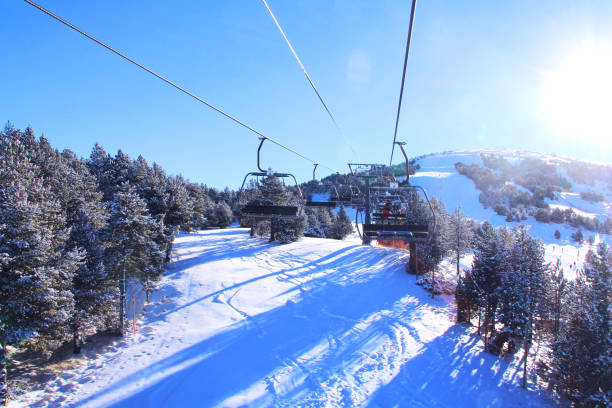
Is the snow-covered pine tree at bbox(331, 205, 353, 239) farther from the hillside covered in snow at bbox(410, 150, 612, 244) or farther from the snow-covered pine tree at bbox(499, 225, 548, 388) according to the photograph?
the snow-covered pine tree at bbox(499, 225, 548, 388)

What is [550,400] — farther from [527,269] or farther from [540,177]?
[540,177]

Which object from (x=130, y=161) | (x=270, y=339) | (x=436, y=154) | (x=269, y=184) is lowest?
(x=270, y=339)

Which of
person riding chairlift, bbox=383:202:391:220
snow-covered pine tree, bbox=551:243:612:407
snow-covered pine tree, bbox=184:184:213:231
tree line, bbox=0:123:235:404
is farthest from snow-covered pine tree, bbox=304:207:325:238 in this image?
person riding chairlift, bbox=383:202:391:220

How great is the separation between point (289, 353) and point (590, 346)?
671 inches

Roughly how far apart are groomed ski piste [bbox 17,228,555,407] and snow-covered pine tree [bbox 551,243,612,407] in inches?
80.6

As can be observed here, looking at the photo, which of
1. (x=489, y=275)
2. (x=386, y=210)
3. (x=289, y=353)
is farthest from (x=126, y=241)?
(x=489, y=275)

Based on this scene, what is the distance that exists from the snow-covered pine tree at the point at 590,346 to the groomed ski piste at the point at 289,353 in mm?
2048

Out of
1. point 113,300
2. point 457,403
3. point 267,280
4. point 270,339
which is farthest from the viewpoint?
point 267,280

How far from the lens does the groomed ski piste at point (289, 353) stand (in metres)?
13.3

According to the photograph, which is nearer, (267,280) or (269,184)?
(267,280)

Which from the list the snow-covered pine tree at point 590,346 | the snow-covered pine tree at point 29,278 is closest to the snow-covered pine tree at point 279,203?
the snow-covered pine tree at point 29,278

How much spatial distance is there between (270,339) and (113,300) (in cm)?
940

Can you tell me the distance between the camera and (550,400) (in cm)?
1730

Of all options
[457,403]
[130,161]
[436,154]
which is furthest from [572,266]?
[436,154]
